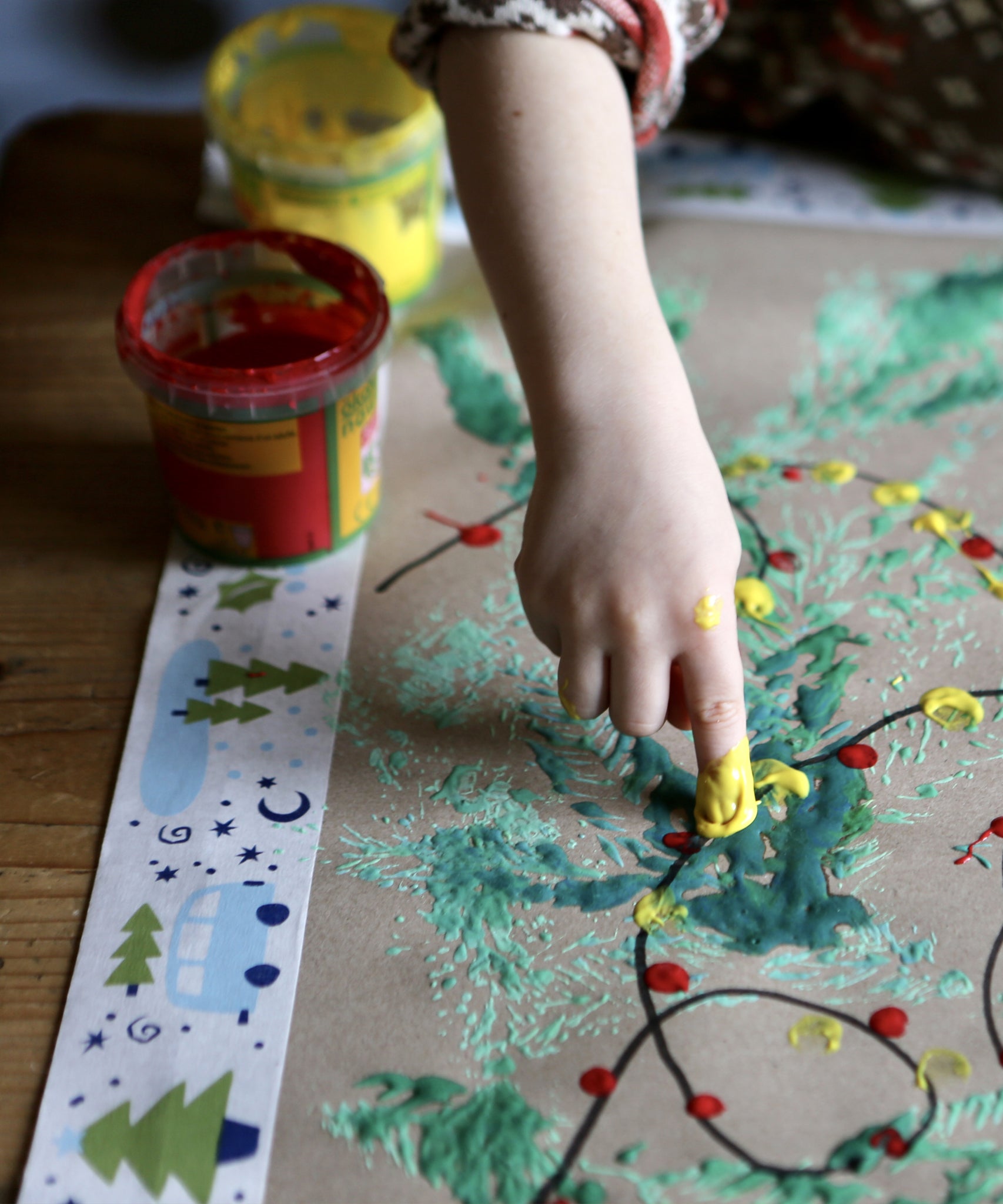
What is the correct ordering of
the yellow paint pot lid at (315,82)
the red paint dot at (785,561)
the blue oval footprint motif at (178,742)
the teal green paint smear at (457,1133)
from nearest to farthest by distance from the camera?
1. the teal green paint smear at (457,1133)
2. the blue oval footprint motif at (178,742)
3. the red paint dot at (785,561)
4. the yellow paint pot lid at (315,82)

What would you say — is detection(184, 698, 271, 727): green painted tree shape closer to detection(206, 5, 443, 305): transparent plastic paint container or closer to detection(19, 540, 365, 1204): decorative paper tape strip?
detection(19, 540, 365, 1204): decorative paper tape strip

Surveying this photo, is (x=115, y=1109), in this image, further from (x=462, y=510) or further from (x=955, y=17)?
(x=955, y=17)

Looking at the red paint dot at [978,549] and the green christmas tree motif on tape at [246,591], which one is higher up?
the red paint dot at [978,549]

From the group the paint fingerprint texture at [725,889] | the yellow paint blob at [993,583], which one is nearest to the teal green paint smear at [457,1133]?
the paint fingerprint texture at [725,889]

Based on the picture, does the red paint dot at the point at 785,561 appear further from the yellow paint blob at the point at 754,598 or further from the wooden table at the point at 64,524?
the wooden table at the point at 64,524

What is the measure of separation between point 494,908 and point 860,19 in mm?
706

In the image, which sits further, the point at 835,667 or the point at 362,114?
the point at 362,114

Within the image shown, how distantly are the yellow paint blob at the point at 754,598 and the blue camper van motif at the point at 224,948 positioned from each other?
0.94 ft

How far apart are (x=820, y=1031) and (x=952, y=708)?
0.62 feet

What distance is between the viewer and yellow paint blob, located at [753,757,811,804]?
0.52m

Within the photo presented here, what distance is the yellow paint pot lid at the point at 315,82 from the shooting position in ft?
2.51

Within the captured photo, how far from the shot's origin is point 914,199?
0.88 m

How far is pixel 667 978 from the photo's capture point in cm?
46

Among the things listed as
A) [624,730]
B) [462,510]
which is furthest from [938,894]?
[462,510]
